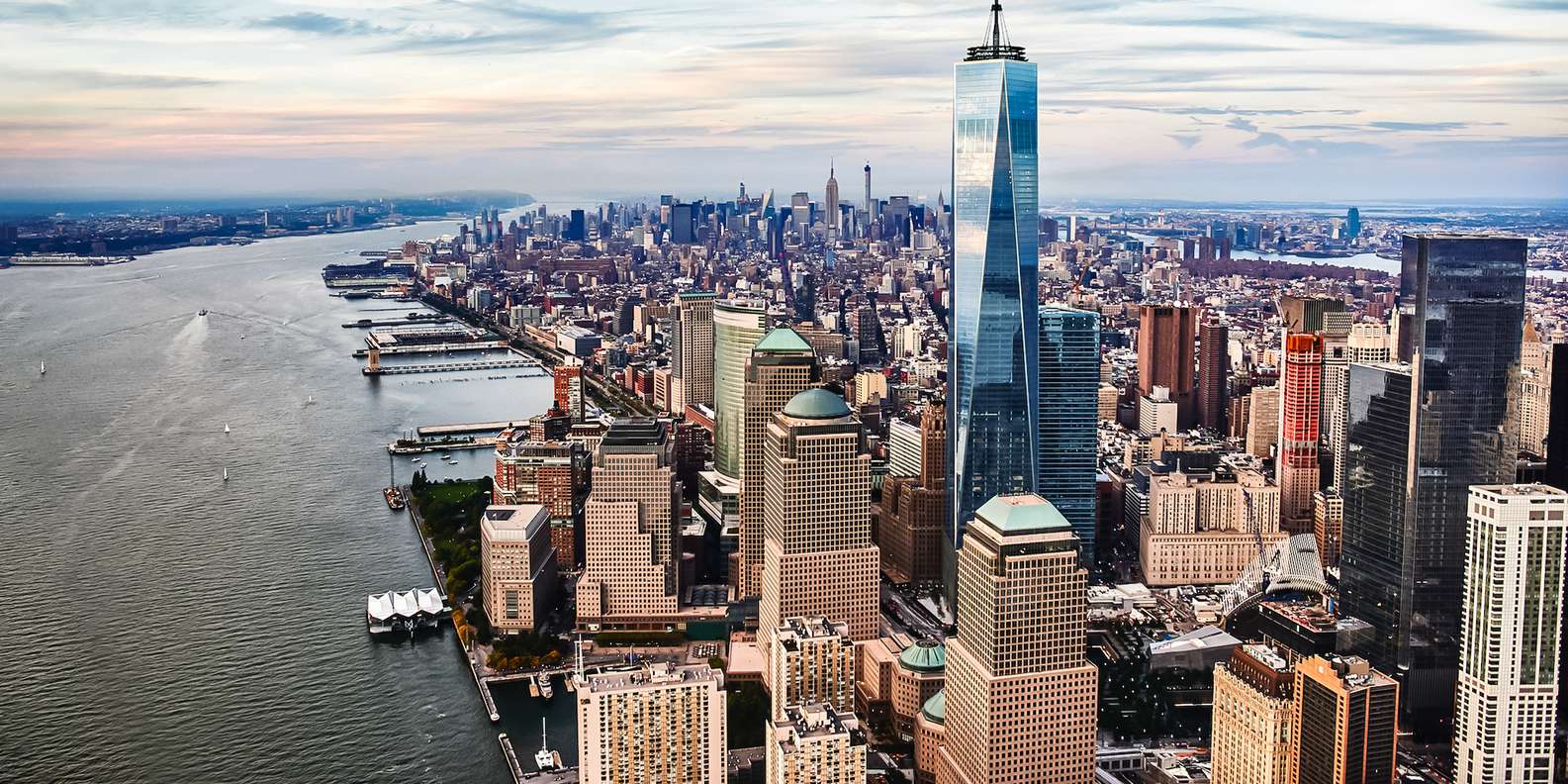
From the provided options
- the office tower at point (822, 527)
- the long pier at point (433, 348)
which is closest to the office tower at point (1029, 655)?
the office tower at point (822, 527)

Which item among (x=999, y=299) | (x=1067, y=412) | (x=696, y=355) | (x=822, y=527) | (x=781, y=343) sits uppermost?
(x=999, y=299)

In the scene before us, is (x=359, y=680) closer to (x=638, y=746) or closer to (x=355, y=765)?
(x=355, y=765)

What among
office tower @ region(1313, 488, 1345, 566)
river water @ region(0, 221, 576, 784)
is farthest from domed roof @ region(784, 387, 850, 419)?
office tower @ region(1313, 488, 1345, 566)

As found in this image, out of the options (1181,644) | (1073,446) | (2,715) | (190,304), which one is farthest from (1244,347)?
(190,304)

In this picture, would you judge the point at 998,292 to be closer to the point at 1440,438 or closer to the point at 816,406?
the point at 816,406

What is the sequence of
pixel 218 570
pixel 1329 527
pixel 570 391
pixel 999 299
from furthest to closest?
pixel 570 391
pixel 1329 527
pixel 999 299
pixel 218 570

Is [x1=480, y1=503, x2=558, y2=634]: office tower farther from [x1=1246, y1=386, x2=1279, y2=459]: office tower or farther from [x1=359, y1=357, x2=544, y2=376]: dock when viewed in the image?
[x1=359, y1=357, x2=544, y2=376]: dock

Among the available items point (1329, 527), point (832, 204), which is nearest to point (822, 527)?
point (1329, 527)

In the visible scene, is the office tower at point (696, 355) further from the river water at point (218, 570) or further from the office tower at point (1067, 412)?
the office tower at point (1067, 412)
